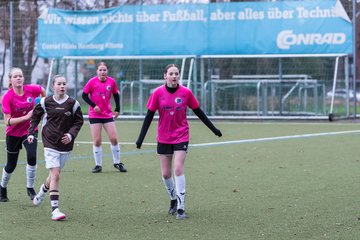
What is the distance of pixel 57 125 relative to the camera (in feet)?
30.0

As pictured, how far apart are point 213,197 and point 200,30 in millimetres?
17273

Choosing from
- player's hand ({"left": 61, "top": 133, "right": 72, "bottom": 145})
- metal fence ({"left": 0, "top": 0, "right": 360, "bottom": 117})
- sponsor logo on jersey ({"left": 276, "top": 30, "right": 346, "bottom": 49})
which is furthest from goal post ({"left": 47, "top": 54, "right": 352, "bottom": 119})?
player's hand ({"left": 61, "top": 133, "right": 72, "bottom": 145})

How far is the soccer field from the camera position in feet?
26.9

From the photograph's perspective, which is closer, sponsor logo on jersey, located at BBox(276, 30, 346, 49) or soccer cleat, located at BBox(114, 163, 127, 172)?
soccer cleat, located at BBox(114, 163, 127, 172)

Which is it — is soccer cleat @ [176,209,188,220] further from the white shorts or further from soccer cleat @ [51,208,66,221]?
the white shorts

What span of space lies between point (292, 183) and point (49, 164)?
403 centimetres

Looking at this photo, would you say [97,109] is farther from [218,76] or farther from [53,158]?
[218,76]

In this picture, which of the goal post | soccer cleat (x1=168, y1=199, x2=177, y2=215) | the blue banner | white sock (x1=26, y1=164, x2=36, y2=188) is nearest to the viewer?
soccer cleat (x1=168, y1=199, x2=177, y2=215)

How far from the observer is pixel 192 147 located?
693 inches

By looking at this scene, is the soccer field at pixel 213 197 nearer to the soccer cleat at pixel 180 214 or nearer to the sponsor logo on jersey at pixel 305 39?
the soccer cleat at pixel 180 214

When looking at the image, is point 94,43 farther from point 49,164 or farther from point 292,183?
point 49,164

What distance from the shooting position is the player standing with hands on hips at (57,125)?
9.07 meters

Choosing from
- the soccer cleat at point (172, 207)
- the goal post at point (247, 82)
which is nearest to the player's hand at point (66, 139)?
the soccer cleat at point (172, 207)

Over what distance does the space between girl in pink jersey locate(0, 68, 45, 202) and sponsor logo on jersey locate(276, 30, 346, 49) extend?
17176 millimetres
